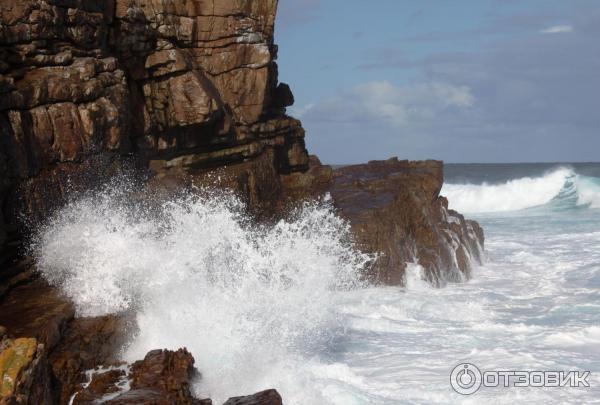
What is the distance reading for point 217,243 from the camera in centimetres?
1084

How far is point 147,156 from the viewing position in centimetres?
1333

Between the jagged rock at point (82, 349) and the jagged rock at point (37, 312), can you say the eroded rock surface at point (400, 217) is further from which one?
the jagged rock at point (37, 312)

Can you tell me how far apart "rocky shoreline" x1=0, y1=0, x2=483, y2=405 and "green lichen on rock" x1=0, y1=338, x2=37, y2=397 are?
13mm

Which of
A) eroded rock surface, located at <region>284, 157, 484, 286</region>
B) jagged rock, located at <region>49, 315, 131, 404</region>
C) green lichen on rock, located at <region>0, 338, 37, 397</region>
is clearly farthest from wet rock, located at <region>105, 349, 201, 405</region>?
eroded rock surface, located at <region>284, 157, 484, 286</region>

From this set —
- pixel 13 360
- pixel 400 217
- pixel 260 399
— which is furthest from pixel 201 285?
pixel 400 217

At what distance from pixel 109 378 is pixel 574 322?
24.2ft

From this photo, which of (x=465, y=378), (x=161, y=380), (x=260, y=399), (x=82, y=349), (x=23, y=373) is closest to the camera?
(x=23, y=373)

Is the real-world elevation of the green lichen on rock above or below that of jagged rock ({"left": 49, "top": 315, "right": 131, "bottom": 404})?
above

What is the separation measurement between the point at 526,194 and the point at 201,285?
3040cm

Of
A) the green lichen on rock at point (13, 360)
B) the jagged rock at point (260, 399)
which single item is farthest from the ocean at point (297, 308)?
the green lichen on rock at point (13, 360)

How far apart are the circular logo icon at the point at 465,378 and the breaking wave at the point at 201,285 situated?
1626mm

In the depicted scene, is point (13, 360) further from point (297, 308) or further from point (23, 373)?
point (297, 308)

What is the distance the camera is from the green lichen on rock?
5910mm

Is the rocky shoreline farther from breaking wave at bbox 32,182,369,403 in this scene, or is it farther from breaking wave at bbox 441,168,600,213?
breaking wave at bbox 441,168,600,213
